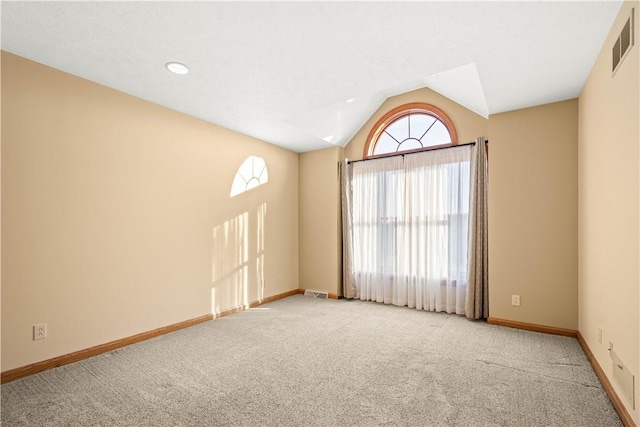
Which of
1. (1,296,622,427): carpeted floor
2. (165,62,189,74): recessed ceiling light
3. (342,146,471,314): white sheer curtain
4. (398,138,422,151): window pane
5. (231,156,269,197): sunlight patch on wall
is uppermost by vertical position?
(165,62,189,74): recessed ceiling light

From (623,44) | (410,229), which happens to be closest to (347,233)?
(410,229)

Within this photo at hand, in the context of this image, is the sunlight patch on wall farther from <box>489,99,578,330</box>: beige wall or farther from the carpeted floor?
<box>489,99,578,330</box>: beige wall

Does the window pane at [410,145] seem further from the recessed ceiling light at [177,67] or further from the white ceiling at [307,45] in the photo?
the recessed ceiling light at [177,67]

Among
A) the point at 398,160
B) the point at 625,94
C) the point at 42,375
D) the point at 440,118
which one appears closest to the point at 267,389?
the point at 42,375

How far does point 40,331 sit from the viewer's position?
2.40 meters

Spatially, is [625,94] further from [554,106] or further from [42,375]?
[42,375]

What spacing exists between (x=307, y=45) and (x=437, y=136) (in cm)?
253

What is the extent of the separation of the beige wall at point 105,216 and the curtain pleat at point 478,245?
114 inches

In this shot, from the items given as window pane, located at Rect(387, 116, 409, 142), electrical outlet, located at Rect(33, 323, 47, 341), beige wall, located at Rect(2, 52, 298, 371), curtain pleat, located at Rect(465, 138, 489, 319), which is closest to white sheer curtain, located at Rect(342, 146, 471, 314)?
curtain pleat, located at Rect(465, 138, 489, 319)

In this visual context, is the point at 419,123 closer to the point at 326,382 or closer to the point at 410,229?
the point at 410,229

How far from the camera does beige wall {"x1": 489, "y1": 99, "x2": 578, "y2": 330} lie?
309 centimetres

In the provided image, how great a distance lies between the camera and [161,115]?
10.8 feet

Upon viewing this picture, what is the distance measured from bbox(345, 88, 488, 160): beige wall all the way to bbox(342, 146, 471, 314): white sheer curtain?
218 millimetres

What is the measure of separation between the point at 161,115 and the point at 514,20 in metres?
3.26
